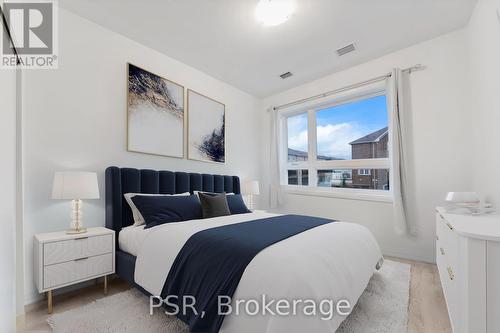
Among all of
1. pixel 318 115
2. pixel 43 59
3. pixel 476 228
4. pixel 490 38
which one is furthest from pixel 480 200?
pixel 43 59

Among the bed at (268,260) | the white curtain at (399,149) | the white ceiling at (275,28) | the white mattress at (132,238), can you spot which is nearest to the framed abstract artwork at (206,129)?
the white ceiling at (275,28)

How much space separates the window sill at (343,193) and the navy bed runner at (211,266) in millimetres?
1956

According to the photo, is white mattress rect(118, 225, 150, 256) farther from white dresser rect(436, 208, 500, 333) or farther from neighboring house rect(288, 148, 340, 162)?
neighboring house rect(288, 148, 340, 162)

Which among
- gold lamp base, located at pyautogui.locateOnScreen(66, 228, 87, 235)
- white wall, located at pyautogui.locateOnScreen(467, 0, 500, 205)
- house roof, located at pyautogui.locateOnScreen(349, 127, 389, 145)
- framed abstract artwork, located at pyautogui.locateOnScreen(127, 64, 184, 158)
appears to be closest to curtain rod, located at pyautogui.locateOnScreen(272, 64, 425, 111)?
white wall, located at pyautogui.locateOnScreen(467, 0, 500, 205)

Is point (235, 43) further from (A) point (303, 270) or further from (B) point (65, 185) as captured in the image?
(A) point (303, 270)

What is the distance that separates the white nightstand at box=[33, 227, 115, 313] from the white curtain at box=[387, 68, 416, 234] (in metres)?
3.20

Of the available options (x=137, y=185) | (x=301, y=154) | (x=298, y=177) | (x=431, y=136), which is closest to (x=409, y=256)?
(x=431, y=136)

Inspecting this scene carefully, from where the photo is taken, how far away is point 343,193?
355cm

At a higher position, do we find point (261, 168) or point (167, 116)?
point (167, 116)

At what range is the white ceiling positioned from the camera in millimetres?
2225

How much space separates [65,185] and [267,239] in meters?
1.71

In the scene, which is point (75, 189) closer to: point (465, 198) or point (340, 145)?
point (465, 198)

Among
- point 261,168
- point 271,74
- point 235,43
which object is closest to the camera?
point 235,43

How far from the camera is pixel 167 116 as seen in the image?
3016 millimetres
